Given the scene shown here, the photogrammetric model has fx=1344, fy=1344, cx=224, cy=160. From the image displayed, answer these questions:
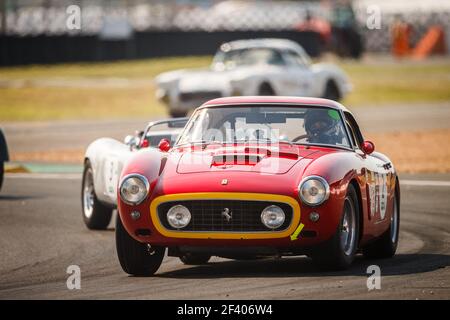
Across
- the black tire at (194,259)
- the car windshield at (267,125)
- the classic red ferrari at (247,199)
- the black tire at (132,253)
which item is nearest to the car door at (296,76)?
the car windshield at (267,125)

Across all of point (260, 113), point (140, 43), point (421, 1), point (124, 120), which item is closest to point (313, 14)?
point (421, 1)

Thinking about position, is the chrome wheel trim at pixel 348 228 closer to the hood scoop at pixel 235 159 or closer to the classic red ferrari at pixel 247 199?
the classic red ferrari at pixel 247 199

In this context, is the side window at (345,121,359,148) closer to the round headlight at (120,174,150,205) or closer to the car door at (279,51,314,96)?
the round headlight at (120,174,150,205)

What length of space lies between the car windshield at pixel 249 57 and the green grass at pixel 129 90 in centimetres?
513

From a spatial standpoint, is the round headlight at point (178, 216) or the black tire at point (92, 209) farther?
the black tire at point (92, 209)

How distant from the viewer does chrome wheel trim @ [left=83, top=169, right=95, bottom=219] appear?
13117 mm

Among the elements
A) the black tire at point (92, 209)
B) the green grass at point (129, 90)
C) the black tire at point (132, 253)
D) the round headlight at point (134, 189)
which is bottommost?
the green grass at point (129, 90)

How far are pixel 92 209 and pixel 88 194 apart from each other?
0.87 ft

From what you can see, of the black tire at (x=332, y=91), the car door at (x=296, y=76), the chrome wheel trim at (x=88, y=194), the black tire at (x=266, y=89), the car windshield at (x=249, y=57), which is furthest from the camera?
the black tire at (x=332, y=91)

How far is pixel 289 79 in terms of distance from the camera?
28.1 m

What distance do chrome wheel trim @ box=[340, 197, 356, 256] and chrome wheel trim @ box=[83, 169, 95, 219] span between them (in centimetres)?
404

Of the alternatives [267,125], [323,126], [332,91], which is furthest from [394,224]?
[332,91]

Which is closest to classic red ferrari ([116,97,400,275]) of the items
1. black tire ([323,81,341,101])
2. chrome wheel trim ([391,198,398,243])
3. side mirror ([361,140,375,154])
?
side mirror ([361,140,375,154])

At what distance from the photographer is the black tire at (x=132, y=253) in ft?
31.0
